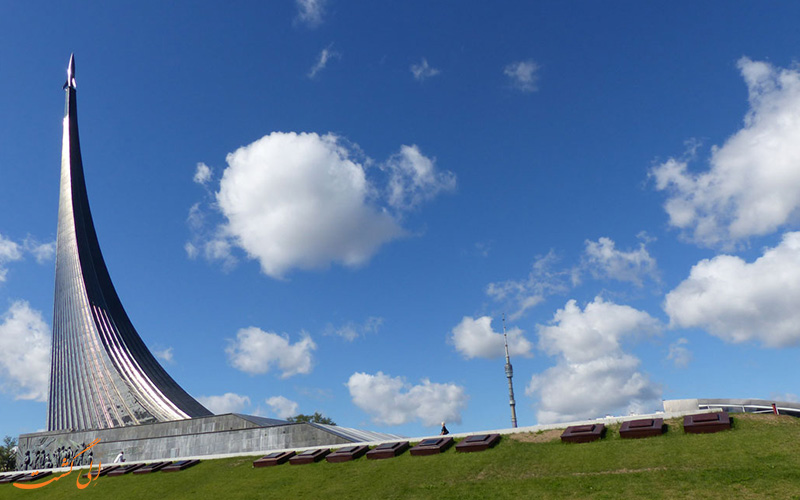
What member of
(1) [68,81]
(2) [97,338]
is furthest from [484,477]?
(1) [68,81]

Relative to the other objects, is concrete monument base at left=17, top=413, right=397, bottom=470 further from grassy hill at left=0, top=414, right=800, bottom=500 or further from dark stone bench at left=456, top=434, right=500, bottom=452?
dark stone bench at left=456, top=434, right=500, bottom=452

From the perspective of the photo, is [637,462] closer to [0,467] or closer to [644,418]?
[644,418]

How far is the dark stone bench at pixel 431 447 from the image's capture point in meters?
16.1

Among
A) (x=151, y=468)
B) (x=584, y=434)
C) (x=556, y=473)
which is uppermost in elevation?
(x=584, y=434)

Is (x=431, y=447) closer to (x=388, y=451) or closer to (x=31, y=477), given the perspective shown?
(x=388, y=451)

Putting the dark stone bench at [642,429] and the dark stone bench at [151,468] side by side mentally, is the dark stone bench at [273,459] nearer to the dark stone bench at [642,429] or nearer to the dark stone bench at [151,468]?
the dark stone bench at [151,468]

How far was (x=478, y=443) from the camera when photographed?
15.8m

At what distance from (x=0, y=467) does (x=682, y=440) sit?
195 ft

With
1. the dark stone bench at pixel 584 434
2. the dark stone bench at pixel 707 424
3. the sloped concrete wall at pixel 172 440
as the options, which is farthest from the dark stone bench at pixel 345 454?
the dark stone bench at pixel 707 424

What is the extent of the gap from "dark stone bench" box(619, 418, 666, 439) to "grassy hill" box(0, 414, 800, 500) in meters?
0.24

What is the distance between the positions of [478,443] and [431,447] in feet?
4.49

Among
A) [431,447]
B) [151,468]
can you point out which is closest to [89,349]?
[151,468]

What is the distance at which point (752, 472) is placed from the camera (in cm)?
1124

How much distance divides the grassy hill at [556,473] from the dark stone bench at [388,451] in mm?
306
